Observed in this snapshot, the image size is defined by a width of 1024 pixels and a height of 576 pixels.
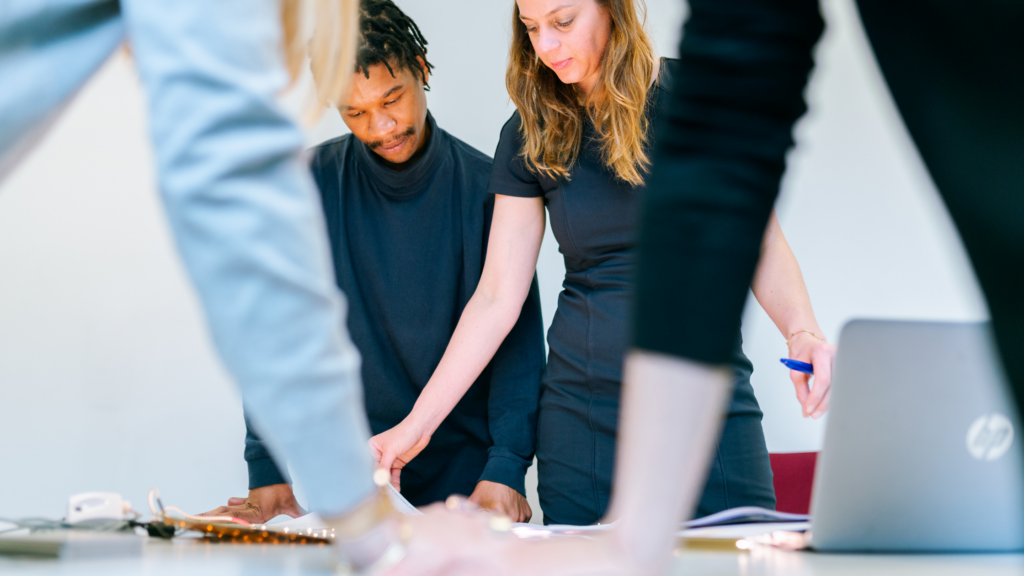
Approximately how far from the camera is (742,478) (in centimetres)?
137

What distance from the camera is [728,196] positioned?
15.2 inches

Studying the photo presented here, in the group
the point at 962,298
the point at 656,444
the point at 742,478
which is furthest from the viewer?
the point at 962,298

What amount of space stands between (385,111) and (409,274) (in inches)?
14.8

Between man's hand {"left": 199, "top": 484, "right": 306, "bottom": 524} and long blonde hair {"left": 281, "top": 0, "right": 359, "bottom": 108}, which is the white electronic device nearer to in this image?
long blonde hair {"left": 281, "top": 0, "right": 359, "bottom": 108}

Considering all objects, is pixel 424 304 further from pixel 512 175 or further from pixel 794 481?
pixel 794 481

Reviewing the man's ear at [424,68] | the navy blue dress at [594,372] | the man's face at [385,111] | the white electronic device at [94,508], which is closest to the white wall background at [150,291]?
the man's ear at [424,68]

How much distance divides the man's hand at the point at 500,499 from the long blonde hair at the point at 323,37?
3.43 ft

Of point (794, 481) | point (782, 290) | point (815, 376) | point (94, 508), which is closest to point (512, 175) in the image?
point (782, 290)

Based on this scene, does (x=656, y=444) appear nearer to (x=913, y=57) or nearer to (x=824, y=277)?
(x=913, y=57)

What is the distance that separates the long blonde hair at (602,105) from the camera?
4.77ft

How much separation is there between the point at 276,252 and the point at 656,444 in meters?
Answer: 0.24

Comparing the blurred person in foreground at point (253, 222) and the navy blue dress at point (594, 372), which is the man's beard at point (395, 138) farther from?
the blurred person in foreground at point (253, 222)

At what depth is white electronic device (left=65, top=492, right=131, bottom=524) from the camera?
33.0 inches

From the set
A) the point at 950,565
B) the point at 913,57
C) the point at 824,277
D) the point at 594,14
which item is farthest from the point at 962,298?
the point at 913,57
